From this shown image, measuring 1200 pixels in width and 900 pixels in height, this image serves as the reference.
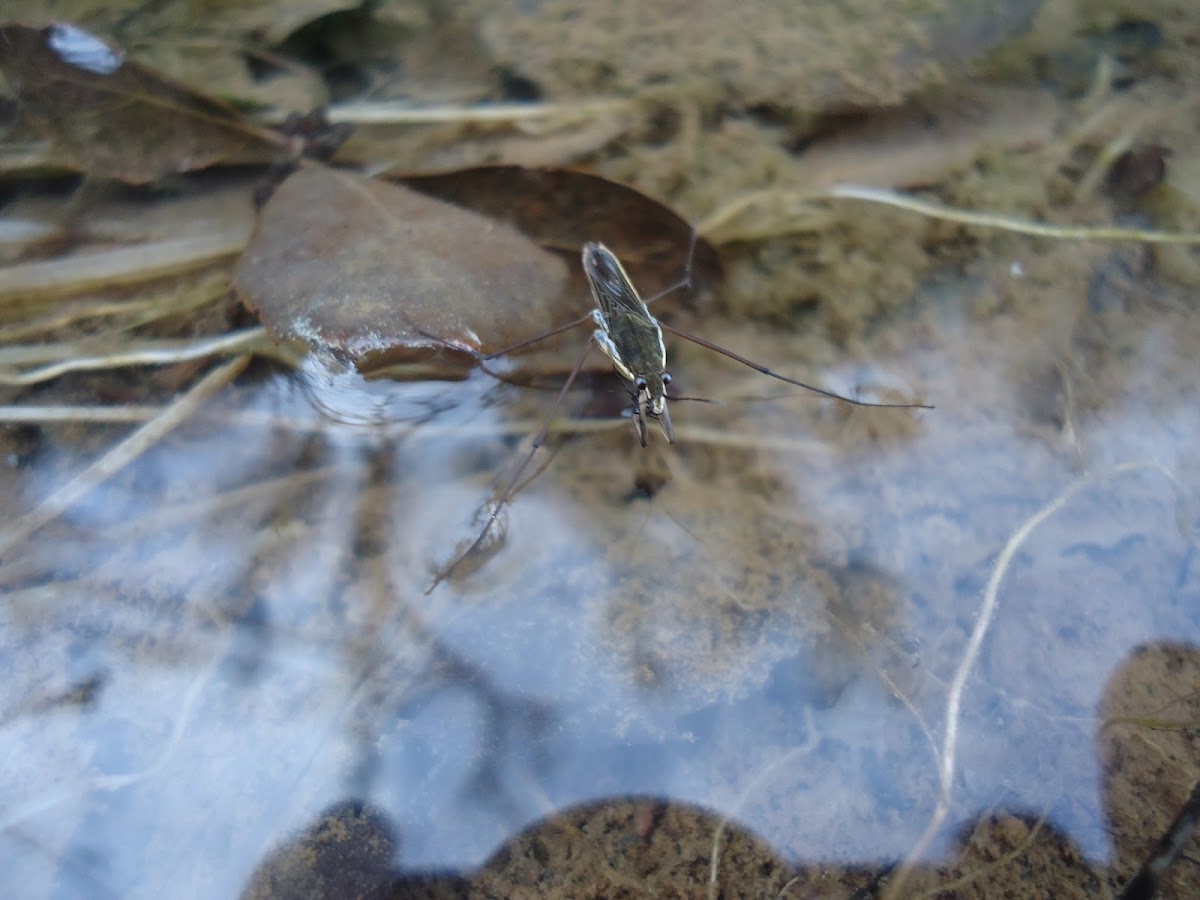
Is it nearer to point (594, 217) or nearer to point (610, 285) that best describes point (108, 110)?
point (594, 217)

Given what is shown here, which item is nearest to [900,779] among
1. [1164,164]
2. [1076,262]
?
[1076,262]

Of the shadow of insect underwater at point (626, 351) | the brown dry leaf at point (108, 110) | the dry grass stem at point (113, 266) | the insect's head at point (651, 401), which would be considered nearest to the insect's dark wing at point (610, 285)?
the shadow of insect underwater at point (626, 351)

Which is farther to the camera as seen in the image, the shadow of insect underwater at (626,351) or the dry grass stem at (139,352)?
the dry grass stem at (139,352)

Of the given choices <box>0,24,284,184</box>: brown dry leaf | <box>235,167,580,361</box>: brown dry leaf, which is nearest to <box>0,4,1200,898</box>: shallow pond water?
<box>235,167,580,361</box>: brown dry leaf

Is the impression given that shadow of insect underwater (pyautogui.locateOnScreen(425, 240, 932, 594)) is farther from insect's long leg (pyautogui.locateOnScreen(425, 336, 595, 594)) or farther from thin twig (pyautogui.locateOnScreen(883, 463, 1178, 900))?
thin twig (pyautogui.locateOnScreen(883, 463, 1178, 900))

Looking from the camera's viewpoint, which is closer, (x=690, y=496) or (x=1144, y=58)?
(x=690, y=496)

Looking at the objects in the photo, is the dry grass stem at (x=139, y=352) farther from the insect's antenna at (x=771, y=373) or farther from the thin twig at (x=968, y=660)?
the thin twig at (x=968, y=660)

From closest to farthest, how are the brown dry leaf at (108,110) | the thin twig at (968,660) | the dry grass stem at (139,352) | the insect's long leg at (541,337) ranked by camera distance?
1. the thin twig at (968,660)
2. the insect's long leg at (541,337)
3. the dry grass stem at (139,352)
4. the brown dry leaf at (108,110)

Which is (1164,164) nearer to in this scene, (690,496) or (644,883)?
(690,496)
